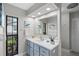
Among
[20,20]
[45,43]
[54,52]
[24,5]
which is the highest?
[24,5]

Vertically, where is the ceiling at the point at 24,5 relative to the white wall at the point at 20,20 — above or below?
above

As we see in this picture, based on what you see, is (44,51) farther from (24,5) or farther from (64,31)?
(24,5)

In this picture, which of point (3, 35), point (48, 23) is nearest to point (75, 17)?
point (48, 23)

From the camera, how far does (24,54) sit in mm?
1550

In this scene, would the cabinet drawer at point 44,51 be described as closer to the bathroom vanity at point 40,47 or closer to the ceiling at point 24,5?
the bathroom vanity at point 40,47

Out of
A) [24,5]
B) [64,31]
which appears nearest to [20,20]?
[24,5]

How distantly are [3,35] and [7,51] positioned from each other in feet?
0.91

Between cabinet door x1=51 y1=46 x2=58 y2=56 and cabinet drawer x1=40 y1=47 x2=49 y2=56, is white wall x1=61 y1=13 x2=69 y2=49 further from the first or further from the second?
cabinet drawer x1=40 y1=47 x2=49 y2=56

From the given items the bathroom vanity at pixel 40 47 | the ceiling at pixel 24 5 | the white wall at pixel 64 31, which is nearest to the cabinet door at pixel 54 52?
the bathroom vanity at pixel 40 47

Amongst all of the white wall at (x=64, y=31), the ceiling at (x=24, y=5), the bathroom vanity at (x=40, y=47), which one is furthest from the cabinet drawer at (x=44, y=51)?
the ceiling at (x=24, y=5)

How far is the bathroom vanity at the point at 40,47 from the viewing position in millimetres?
1473

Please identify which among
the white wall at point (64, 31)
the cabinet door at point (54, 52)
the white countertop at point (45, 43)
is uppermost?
the white wall at point (64, 31)

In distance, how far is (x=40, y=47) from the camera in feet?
4.99

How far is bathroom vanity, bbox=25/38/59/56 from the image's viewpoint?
147 centimetres
